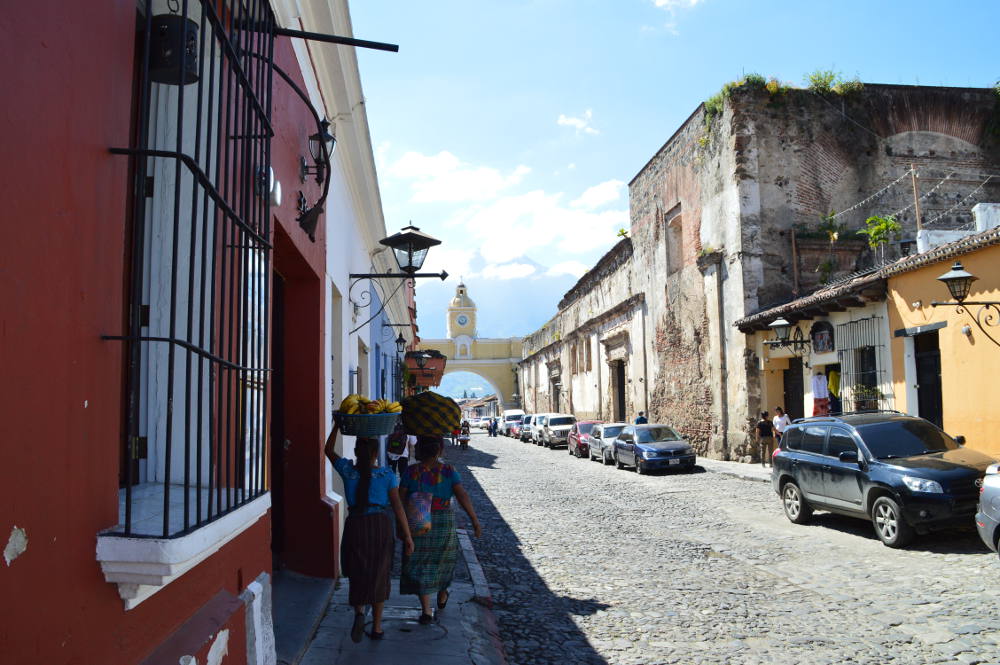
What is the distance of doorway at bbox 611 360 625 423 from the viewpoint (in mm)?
31828

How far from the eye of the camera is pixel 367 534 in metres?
5.08

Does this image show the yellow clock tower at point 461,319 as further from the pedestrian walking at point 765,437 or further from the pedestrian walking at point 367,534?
the pedestrian walking at point 367,534

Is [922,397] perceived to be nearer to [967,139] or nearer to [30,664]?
[967,139]

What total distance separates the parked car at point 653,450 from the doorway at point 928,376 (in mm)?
5726

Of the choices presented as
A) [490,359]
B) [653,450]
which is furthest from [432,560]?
[490,359]

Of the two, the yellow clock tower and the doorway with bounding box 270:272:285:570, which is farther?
the yellow clock tower

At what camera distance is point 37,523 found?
189 centimetres

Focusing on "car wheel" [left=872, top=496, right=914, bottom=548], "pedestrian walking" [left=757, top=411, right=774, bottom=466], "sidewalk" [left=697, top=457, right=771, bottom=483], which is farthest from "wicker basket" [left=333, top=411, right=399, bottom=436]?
"pedestrian walking" [left=757, top=411, right=774, bottom=466]

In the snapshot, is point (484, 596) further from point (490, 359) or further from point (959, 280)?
point (490, 359)

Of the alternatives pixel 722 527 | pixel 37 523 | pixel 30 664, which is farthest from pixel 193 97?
pixel 722 527

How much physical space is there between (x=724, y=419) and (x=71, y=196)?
20703 millimetres

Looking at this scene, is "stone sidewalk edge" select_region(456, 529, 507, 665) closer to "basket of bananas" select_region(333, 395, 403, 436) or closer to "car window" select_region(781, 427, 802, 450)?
"basket of bananas" select_region(333, 395, 403, 436)

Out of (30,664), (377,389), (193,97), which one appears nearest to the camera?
(30,664)

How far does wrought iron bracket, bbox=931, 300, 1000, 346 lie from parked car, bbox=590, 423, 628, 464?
10872mm
